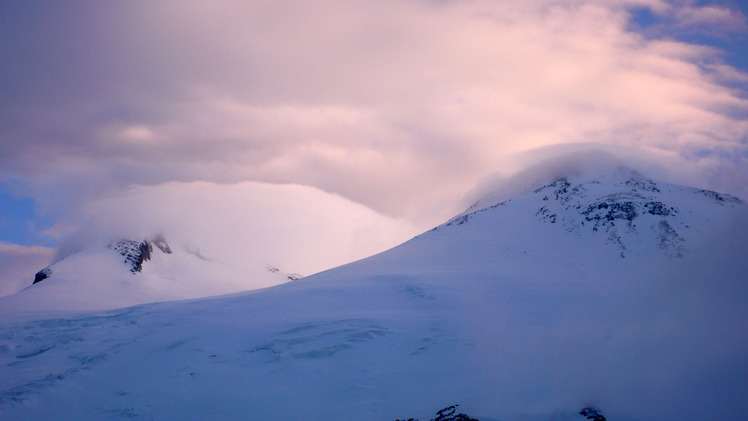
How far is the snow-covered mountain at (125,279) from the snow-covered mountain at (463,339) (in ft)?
61.0

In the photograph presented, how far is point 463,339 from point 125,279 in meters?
62.0

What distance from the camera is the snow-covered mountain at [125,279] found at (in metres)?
55.5

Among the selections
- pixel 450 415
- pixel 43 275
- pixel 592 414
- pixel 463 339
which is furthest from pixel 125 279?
pixel 592 414

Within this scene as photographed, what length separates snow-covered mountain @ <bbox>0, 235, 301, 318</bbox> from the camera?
55500 millimetres

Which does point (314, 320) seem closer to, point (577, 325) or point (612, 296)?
point (577, 325)

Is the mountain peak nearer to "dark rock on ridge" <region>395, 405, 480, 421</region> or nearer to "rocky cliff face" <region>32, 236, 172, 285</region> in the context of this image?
"dark rock on ridge" <region>395, 405, 480, 421</region>

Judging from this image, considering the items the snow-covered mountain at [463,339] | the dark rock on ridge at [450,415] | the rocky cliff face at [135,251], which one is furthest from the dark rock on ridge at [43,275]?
the dark rock on ridge at [450,415]

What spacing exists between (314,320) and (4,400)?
1560cm

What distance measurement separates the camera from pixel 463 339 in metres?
27.1

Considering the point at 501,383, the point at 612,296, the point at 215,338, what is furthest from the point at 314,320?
the point at 612,296

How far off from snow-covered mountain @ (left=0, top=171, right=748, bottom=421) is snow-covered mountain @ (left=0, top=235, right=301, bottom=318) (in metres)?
18.6

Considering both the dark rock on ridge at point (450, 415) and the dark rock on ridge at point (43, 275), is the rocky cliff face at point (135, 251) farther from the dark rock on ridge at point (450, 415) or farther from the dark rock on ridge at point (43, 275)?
the dark rock on ridge at point (450, 415)

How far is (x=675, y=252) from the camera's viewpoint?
38188 mm

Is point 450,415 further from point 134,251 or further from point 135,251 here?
point 135,251
